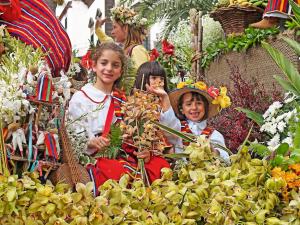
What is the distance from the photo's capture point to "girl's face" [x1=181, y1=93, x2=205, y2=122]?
4.48 metres

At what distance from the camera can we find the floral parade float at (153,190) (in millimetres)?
2168

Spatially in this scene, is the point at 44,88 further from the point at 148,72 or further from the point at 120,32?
the point at 120,32

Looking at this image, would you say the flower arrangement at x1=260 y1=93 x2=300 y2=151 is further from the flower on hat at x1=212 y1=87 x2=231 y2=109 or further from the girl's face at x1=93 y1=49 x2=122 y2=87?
the girl's face at x1=93 y1=49 x2=122 y2=87

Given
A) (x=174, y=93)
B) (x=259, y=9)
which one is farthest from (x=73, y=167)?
(x=259, y=9)

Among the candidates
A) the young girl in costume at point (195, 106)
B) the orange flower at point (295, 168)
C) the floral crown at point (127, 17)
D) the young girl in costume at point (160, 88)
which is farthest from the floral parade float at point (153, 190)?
the floral crown at point (127, 17)

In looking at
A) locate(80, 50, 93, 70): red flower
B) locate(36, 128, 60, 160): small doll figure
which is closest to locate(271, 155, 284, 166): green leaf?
locate(36, 128, 60, 160): small doll figure

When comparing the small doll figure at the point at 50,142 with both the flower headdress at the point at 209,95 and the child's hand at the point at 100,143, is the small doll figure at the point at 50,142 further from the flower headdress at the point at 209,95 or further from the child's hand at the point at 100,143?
the flower headdress at the point at 209,95

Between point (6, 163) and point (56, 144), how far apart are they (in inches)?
10.6

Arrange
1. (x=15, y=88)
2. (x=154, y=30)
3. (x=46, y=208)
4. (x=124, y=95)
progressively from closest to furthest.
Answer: (x=46, y=208) < (x=15, y=88) < (x=124, y=95) < (x=154, y=30)

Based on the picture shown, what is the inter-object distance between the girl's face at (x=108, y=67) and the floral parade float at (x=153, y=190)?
114 cm

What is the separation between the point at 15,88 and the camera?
261 centimetres

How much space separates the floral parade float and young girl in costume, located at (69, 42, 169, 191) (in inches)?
20.1

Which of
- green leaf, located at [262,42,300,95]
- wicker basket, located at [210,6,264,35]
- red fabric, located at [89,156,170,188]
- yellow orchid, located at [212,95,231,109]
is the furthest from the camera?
wicker basket, located at [210,6,264,35]

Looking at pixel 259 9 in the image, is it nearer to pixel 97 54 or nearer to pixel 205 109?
pixel 205 109
